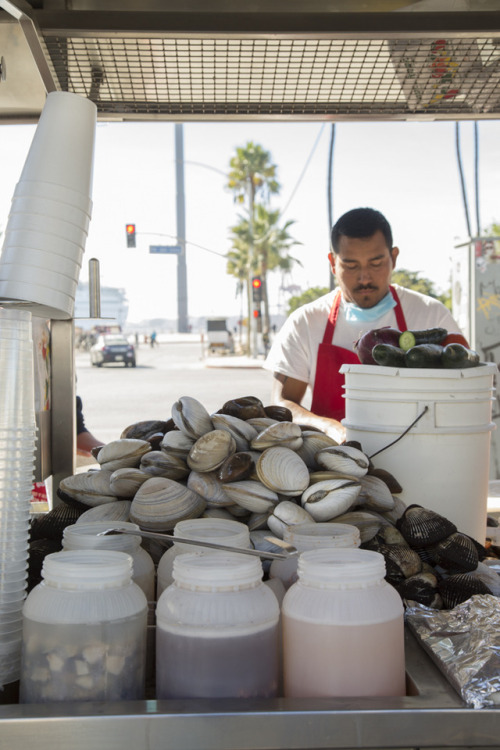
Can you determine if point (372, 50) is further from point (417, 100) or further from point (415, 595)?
point (415, 595)

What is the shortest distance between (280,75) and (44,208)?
1.31m

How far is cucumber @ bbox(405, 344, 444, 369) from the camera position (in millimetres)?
2262

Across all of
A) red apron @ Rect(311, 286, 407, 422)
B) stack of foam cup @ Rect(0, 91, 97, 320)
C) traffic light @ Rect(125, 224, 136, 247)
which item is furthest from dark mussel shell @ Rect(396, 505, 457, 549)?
traffic light @ Rect(125, 224, 136, 247)

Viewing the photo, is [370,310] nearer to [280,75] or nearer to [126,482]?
[280,75]

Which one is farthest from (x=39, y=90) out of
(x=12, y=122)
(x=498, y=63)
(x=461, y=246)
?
(x=461, y=246)

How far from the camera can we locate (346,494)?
1695 mm

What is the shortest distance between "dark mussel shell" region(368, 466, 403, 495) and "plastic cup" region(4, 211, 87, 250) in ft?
3.50

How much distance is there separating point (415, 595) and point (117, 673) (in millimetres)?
695

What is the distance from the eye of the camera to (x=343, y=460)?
5.94 feet

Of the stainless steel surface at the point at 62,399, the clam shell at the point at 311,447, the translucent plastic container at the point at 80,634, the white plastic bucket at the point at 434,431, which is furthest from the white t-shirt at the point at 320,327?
the translucent plastic container at the point at 80,634

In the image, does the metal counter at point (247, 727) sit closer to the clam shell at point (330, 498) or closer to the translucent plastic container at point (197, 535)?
the translucent plastic container at point (197, 535)

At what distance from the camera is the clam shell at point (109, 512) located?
1708 millimetres

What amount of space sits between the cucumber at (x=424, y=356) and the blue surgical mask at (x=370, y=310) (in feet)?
5.47

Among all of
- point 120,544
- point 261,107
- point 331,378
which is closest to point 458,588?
point 120,544
